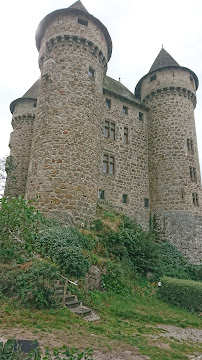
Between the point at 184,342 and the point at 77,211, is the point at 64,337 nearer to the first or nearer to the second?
the point at 184,342

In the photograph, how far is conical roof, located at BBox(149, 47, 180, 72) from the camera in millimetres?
21688

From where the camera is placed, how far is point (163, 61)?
22.1 m

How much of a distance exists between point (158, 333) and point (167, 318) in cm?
210

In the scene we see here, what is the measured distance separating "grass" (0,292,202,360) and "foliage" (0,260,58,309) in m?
0.31

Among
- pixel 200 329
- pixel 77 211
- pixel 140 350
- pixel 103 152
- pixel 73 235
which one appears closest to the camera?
pixel 140 350

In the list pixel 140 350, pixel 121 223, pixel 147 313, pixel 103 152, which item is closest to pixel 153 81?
pixel 103 152

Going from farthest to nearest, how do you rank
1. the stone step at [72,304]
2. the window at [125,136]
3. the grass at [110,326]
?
the window at [125,136] < the stone step at [72,304] < the grass at [110,326]

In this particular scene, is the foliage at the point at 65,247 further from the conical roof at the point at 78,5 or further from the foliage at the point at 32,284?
the conical roof at the point at 78,5

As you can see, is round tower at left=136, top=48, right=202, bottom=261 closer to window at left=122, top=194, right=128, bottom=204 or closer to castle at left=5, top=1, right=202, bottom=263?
castle at left=5, top=1, right=202, bottom=263

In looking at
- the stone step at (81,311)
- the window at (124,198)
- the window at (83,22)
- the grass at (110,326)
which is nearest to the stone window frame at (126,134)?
the window at (124,198)

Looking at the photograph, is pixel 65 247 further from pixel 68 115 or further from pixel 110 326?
pixel 68 115

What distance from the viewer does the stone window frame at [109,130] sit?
1897 cm

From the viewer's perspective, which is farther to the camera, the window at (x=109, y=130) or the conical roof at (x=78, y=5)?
the window at (x=109, y=130)

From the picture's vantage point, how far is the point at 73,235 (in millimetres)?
11422
